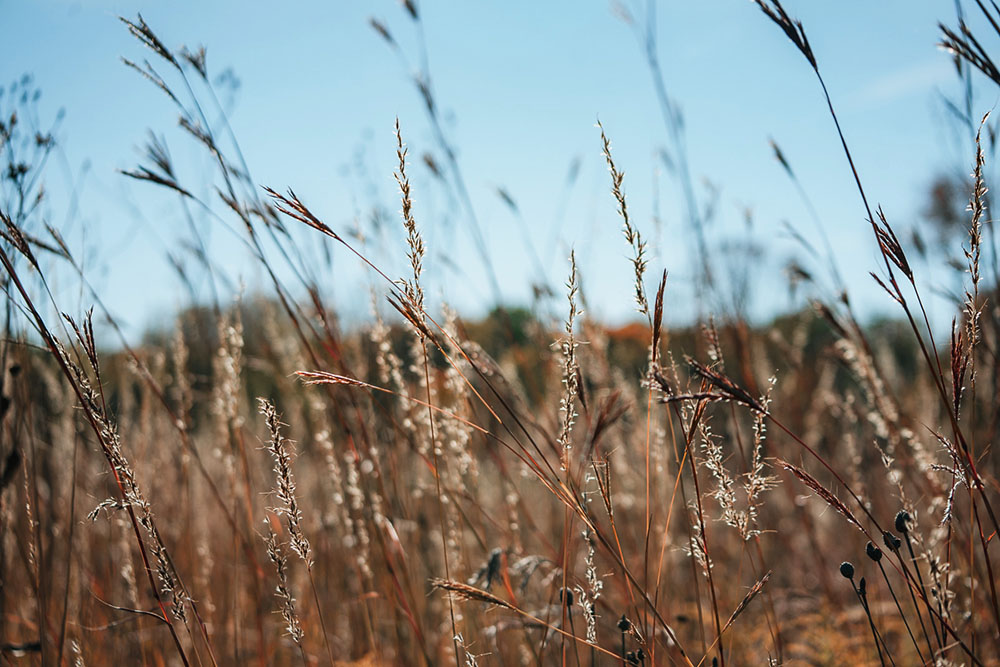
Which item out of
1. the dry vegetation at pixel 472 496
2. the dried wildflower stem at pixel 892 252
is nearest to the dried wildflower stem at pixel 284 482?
the dry vegetation at pixel 472 496

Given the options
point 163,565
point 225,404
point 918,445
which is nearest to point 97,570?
point 225,404

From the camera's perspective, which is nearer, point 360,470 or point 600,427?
point 600,427

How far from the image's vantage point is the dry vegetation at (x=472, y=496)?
100cm

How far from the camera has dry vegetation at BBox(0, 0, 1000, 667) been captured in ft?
3.29

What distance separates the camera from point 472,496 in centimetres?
193

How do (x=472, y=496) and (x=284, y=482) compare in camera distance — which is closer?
(x=284, y=482)

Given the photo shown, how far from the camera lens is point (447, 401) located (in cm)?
329

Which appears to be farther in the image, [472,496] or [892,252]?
[472,496]

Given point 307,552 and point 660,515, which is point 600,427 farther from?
point 660,515

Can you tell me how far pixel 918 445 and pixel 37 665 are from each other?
2106 mm

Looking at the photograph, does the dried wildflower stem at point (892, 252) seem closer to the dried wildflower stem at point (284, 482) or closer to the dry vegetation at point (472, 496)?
the dry vegetation at point (472, 496)

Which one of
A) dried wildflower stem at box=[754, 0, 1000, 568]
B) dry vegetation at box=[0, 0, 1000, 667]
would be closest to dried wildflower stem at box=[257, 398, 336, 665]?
dry vegetation at box=[0, 0, 1000, 667]

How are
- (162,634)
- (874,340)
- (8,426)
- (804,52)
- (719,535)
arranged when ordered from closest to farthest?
(804,52) → (8,426) → (162,634) → (719,535) → (874,340)

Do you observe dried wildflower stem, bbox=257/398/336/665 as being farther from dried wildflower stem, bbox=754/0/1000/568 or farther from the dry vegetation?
dried wildflower stem, bbox=754/0/1000/568
